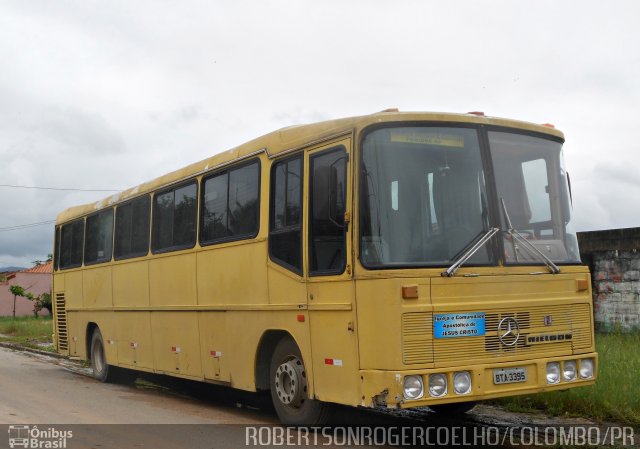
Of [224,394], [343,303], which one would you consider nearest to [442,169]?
[343,303]

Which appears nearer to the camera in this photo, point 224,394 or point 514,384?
point 514,384

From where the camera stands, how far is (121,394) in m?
12.4

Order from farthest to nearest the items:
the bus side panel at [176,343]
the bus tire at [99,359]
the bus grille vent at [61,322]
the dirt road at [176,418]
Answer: the bus grille vent at [61,322], the bus tire at [99,359], the bus side panel at [176,343], the dirt road at [176,418]

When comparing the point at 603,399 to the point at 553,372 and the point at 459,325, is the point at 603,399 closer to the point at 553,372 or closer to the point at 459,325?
the point at 553,372

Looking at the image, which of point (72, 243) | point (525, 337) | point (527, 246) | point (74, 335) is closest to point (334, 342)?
point (525, 337)

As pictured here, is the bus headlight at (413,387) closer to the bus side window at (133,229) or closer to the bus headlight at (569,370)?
the bus headlight at (569,370)

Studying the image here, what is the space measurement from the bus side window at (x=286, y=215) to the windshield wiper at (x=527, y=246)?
6.86 feet

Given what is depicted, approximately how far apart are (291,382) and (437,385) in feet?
6.79

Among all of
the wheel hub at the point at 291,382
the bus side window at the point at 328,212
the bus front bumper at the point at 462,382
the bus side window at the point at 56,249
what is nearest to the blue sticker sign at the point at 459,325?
the bus front bumper at the point at 462,382

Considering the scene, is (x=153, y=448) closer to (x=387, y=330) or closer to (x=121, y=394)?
(x=387, y=330)

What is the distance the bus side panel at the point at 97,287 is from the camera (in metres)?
14.0

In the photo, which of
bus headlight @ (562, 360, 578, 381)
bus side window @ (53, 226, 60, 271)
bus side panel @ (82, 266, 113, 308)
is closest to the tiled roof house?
bus side window @ (53, 226, 60, 271)

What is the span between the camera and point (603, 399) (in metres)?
8.60

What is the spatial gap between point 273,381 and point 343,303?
1.89m
